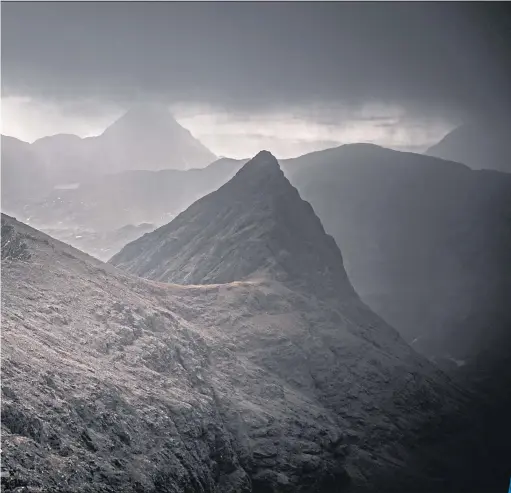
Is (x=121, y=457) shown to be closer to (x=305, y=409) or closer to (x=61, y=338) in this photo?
(x=61, y=338)

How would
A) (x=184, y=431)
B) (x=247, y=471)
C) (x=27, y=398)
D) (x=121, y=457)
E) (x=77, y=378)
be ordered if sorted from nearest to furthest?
(x=27, y=398)
(x=121, y=457)
(x=77, y=378)
(x=184, y=431)
(x=247, y=471)

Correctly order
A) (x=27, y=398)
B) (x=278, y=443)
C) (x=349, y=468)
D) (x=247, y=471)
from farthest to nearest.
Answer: (x=349, y=468), (x=278, y=443), (x=247, y=471), (x=27, y=398)

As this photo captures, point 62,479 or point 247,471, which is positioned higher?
point 62,479

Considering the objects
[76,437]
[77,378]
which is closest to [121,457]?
[76,437]

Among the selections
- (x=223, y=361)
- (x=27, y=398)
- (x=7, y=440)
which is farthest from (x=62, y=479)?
(x=223, y=361)

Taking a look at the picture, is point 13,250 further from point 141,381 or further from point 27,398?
point 27,398

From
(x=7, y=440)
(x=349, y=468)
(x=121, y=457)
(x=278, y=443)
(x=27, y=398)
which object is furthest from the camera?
(x=349, y=468)

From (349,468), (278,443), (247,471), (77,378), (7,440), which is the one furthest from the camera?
(349,468)

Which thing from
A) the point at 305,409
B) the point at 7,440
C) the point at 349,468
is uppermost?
the point at 7,440

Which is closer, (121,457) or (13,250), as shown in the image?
(121,457)
